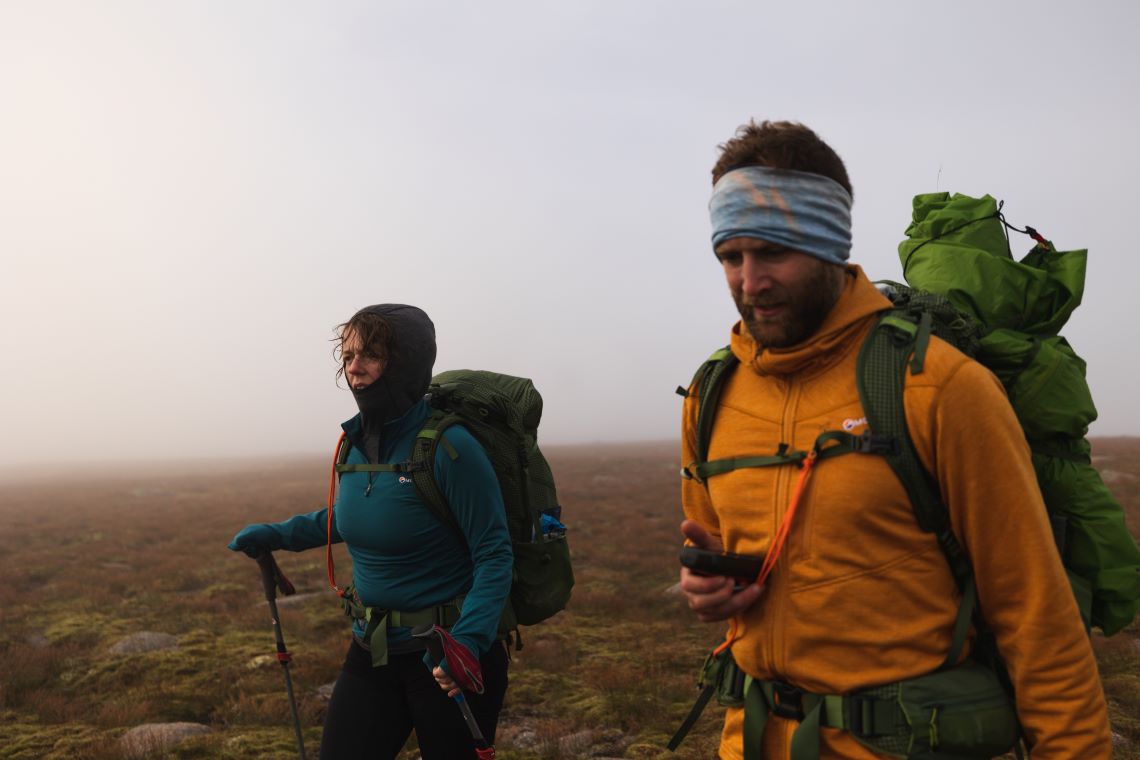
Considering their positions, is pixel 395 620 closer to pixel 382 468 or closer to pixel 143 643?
pixel 382 468

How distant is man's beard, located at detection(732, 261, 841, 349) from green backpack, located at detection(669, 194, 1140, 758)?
17 cm

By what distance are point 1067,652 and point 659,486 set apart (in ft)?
117

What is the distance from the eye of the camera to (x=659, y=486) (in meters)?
37.2

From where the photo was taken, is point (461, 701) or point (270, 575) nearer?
point (461, 701)

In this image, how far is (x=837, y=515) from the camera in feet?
6.84

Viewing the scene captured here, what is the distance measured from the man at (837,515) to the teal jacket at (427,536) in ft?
5.02

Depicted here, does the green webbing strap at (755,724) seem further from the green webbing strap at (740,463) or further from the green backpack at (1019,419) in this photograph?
the green webbing strap at (740,463)

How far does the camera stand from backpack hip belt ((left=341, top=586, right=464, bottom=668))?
12.2ft

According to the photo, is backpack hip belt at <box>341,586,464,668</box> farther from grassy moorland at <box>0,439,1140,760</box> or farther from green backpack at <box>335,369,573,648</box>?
grassy moorland at <box>0,439,1140,760</box>

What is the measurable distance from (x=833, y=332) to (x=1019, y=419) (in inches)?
26.5

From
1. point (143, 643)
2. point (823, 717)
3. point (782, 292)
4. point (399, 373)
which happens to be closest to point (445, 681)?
point (399, 373)

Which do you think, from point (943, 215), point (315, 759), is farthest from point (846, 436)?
point (315, 759)

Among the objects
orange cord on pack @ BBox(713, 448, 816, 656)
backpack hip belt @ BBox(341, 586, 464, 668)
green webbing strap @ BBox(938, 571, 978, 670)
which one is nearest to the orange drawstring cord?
orange cord on pack @ BBox(713, 448, 816, 656)

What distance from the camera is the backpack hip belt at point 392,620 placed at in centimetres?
371
